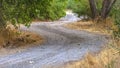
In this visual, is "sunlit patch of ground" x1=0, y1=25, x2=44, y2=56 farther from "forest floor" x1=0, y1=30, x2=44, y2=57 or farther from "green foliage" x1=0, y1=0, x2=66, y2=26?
"green foliage" x1=0, y1=0, x2=66, y2=26

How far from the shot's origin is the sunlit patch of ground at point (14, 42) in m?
20.4

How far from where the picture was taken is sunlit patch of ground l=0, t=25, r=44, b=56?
20.4 m

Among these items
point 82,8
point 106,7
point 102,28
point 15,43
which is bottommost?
point 102,28

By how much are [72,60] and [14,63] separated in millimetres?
2312

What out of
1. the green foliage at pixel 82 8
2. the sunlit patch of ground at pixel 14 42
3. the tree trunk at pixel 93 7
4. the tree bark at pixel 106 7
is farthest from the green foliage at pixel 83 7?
the sunlit patch of ground at pixel 14 42

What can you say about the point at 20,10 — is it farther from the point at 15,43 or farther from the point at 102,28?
the point at 102,28

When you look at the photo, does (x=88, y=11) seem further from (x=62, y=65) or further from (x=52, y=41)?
(x=62, y=65)

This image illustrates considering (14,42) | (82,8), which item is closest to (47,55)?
(14,42)

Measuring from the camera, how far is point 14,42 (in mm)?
22453

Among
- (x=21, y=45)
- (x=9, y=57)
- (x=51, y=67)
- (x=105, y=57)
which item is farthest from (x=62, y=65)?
(x=21, y=45)

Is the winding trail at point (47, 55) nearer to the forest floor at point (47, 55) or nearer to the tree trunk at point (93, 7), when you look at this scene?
the forest floor at point (47, 55)

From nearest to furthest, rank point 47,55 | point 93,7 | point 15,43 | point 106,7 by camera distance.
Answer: point 47,55 → point 15,43 → point 106,7 → point 93,7

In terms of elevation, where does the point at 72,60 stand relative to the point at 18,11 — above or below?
below

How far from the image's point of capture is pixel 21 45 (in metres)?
21.9
